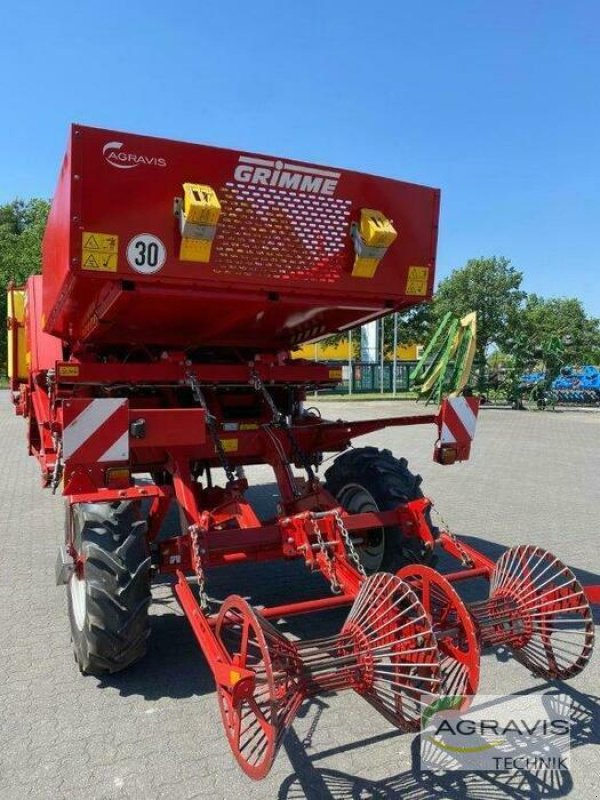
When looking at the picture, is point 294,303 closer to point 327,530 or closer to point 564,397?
point 327,530

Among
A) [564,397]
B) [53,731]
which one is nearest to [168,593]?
[53,731]

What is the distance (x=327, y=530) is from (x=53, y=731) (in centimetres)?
174

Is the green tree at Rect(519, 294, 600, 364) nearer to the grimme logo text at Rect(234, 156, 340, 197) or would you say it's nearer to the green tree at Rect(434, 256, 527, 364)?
the green tree at Rect(434, 256, 527, 364)

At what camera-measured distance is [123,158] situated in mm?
3217

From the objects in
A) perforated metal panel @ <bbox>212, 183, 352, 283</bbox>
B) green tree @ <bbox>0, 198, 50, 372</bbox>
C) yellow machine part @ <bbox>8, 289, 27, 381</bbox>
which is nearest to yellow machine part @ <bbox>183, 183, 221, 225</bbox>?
perforated metal panel @ <bbox>212, 183, 352, 283</bbox>

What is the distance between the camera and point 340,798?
268 centimetres

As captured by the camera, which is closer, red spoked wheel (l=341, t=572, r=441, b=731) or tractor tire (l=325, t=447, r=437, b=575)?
red spoked wheel (l=341, t=572, r=441, b=731)

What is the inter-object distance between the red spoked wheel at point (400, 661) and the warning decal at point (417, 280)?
1.95 metres

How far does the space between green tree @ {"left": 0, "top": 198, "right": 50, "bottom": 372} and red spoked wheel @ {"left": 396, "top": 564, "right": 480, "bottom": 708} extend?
29.6m

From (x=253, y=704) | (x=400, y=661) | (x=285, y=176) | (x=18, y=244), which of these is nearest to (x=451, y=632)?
(x=400, y=661)

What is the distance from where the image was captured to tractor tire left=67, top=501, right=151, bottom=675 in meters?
3.42

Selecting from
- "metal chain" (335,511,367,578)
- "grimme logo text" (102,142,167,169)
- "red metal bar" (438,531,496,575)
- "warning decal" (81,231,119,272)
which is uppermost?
"grimme logo text" (102,142,167,169)

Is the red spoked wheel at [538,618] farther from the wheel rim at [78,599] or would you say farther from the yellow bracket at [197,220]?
the yellow bracket at [197,220]

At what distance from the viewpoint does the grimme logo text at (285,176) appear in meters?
3.45
